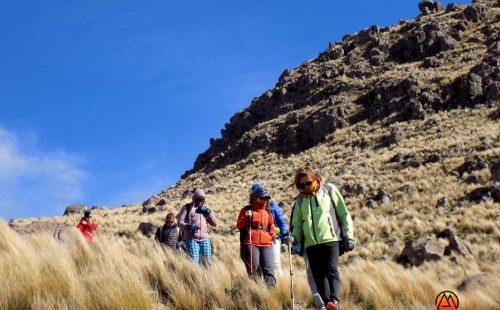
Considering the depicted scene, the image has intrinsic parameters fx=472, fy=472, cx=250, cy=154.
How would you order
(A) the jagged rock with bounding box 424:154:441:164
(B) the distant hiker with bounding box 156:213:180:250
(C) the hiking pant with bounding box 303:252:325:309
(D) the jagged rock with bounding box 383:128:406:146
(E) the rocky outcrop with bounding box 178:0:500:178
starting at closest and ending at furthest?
1. (C) the hiking pant with bounding box 303:252:325:309
2. (B) the distant hiker with bounding box 156:213:180:250
3. (A) the jagged rock with bounding box 424:154:441:164
4. (D) the jagged rock with bounding box 383:128:406:146
5. (E) the rocky outcrop with bounding box 178:0:500:178

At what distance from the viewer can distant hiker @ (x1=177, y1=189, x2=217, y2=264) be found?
24.7 ft

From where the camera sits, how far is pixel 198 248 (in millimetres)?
7609

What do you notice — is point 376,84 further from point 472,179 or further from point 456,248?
point 456,248

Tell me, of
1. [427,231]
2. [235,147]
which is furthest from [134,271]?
[235,147]

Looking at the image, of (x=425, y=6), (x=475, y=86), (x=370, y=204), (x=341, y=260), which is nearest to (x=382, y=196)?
(x=370, y=204)

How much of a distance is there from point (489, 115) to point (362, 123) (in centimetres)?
1474

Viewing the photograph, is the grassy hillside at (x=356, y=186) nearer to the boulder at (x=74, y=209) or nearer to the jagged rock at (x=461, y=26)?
the jagged rock at (x=461, y=26)

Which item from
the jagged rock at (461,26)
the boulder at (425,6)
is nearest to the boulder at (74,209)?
the jagged rock at (461,26)

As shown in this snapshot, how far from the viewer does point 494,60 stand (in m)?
48.1

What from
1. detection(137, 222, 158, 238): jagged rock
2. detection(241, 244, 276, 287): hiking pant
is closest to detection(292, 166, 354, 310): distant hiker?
detection(241, 244, 276, 287): hiking pant

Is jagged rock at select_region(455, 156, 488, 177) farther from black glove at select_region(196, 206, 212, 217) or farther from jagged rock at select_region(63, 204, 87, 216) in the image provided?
jagged rock at select_region(63, 204, 87, 216)

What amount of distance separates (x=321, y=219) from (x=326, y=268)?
487 millimetres

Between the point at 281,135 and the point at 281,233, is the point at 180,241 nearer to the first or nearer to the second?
the point at 281,233

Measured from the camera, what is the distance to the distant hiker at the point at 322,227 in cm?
470
